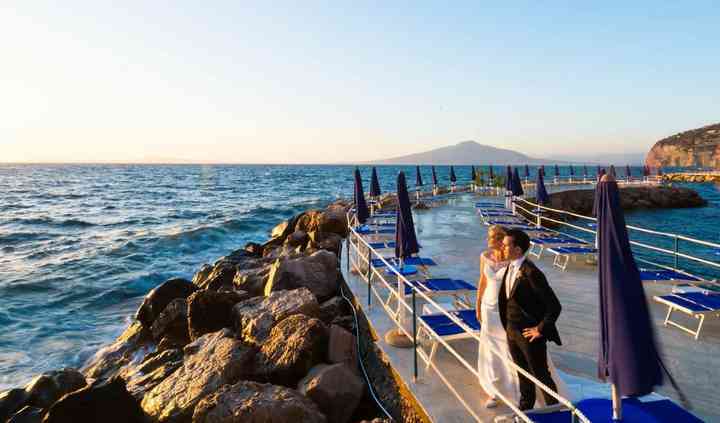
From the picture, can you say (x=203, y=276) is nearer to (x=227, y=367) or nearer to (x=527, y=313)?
(x=227, y=367)

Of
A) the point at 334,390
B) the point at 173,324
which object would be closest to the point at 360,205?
the point at 173,324

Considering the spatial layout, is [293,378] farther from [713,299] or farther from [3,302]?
[3,302]

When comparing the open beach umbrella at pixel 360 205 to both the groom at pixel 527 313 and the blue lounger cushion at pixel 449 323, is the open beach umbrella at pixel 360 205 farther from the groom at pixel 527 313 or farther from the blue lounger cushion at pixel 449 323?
the groom at pixel 527 313

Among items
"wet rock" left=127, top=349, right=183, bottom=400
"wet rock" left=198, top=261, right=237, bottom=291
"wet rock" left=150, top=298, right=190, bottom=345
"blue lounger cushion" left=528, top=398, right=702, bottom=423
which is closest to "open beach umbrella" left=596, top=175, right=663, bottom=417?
"blue lounger cushion" left=528, top=398, right=702, bottom=423

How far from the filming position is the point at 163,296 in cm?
996

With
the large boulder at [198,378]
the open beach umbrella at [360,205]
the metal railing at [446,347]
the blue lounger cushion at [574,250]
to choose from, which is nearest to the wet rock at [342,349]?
the metal railing at [446,347]

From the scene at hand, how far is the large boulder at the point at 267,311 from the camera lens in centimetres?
659

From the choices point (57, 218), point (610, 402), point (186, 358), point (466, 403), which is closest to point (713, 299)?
point (610, 402)

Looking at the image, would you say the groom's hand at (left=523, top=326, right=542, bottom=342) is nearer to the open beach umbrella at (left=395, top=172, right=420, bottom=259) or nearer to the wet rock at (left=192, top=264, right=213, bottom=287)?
the open beach umbrella at (left=395, top=172, right=420, bottom=259)

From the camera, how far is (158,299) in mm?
9875

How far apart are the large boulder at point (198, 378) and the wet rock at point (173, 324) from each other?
2942mm

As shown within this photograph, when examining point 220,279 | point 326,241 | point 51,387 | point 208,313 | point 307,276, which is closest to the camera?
point 51,387

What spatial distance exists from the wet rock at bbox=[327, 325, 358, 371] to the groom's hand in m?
2.70

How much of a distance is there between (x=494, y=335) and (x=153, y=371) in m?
6.27
